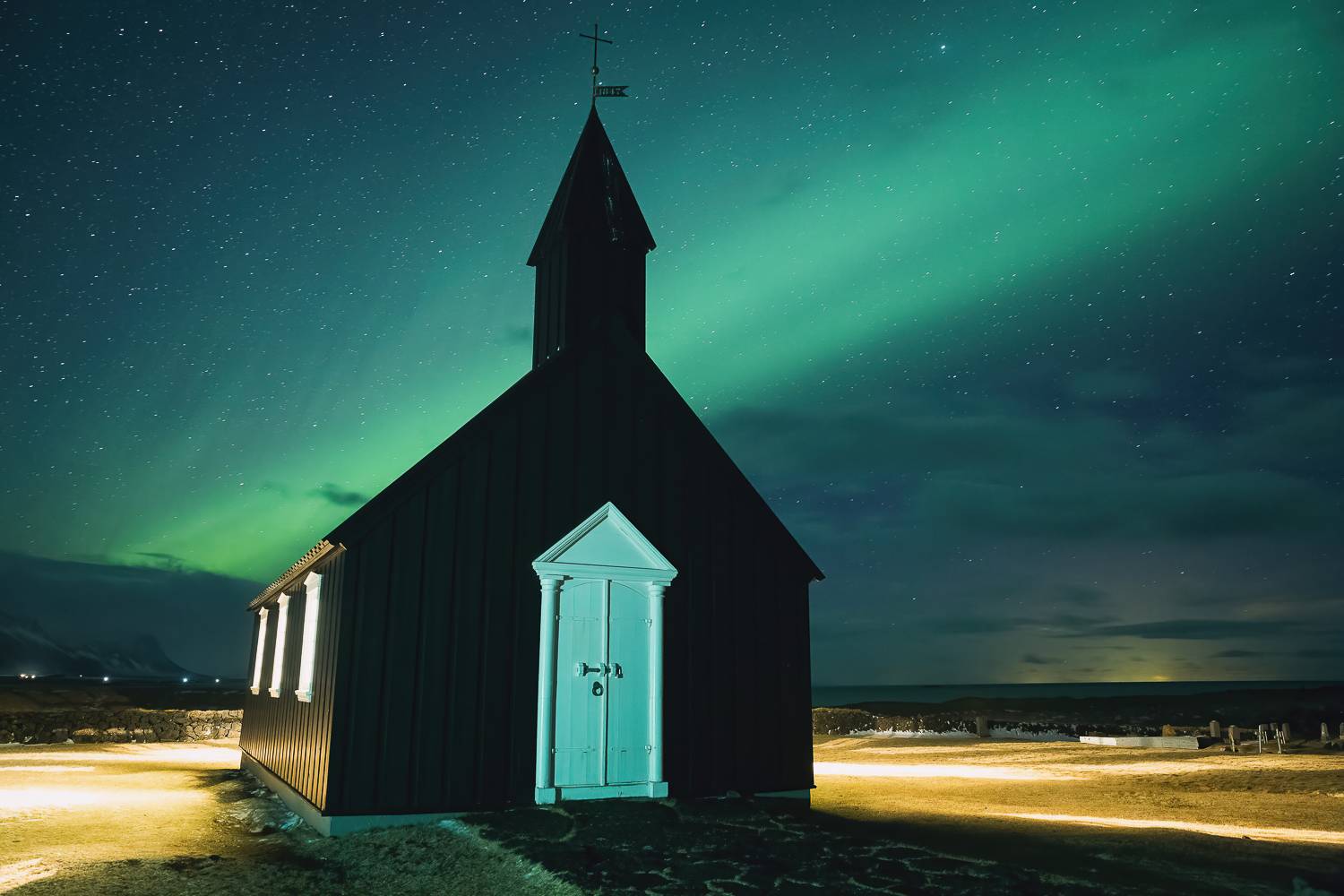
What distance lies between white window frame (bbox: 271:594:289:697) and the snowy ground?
179 centimetres

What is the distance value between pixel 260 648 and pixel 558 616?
37.6ft

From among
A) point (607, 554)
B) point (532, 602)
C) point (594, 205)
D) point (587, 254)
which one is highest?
point (594, 205)

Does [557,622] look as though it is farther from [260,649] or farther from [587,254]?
[260,649]

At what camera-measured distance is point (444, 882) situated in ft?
26.2

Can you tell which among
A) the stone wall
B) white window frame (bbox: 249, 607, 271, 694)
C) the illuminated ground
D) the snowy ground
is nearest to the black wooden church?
the snowy ground

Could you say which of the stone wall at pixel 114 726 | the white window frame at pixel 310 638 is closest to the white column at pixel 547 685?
the white window frame at pixel 310 638

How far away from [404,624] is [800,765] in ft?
19.5

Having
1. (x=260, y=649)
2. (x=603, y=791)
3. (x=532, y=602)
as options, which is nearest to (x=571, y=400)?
(x=532, y=602)

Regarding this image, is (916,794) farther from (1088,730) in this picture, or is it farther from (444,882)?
(1088,730)

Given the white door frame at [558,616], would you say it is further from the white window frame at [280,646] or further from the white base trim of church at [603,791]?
the white window frame at [280,646]

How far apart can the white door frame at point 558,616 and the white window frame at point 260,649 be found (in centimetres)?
974

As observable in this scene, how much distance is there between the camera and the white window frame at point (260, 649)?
60.8ft

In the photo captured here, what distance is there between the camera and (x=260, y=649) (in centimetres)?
1959

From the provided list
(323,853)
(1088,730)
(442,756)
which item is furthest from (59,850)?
(1088,730)
